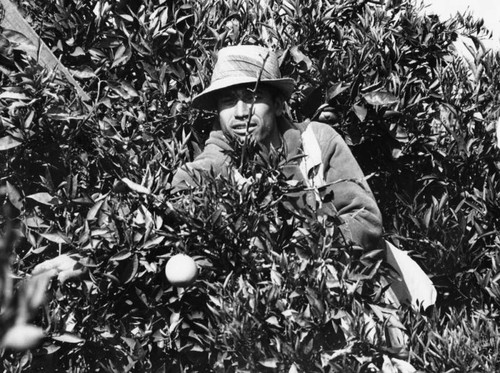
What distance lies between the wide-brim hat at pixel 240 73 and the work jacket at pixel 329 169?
147 millimetres

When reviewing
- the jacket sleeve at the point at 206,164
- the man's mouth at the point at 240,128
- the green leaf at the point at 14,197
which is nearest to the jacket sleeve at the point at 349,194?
the man's mouth at the point at 240,128

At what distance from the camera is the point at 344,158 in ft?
10.3

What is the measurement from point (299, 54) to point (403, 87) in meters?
0.53

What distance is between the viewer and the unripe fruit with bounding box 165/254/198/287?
2258 millimetres

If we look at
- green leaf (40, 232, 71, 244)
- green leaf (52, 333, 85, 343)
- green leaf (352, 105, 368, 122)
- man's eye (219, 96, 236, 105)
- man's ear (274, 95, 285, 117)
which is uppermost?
man's eye (219, 96, 236, 105)

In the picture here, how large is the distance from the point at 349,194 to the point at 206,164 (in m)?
0.56

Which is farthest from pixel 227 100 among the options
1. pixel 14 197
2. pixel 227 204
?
pixel 14 197

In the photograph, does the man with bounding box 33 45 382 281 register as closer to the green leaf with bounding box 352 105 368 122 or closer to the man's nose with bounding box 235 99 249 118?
the man's nose with bounding box 235 99 249 118

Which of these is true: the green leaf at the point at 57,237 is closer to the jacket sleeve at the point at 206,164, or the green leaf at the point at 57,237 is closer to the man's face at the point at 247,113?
the jacket sleeve at the point at 206,164

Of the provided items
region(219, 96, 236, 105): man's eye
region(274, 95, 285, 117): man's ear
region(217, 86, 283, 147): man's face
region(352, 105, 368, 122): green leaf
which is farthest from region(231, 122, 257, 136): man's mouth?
region(352, 105, 368, 122): green leaf

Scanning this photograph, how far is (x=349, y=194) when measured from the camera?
3.00 meters

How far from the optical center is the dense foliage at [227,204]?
2217 millimetres

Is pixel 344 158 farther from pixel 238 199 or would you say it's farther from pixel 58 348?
pixel 58 348

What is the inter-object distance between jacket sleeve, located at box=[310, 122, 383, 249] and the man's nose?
1.00ft
